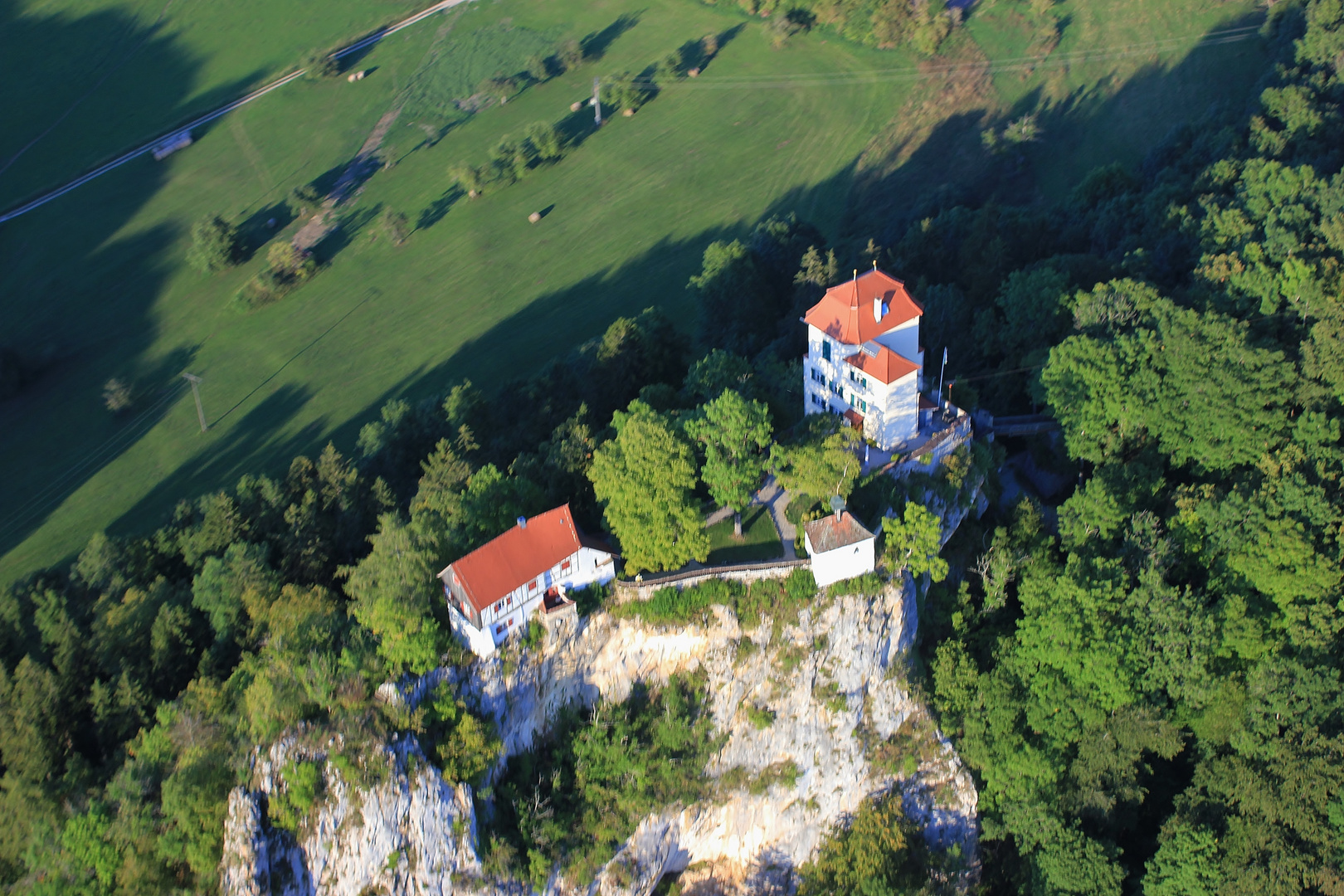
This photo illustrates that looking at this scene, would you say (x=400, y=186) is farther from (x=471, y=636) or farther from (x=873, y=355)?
(x=471, y=636)

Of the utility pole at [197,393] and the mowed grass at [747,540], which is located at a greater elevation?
the mowed grass at [747,540]

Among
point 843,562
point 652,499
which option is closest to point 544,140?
point 652,499

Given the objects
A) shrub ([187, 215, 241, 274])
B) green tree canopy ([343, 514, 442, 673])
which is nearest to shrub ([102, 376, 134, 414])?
shrub ([187, 215, 241, 274])

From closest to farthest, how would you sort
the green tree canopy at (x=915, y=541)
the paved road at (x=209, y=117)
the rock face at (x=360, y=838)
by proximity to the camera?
the rock face at (x=360, y=838)
the green tree canopy at (x=915, y=541)
the paved road at (x=209, y=117)

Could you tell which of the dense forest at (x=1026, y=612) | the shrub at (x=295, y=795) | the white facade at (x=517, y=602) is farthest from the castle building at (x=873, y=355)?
the shrub at (x=295, y=795)

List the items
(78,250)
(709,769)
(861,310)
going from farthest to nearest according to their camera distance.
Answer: (78,250) → (861,310) → (709,769)

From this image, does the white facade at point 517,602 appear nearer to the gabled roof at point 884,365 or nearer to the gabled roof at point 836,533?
the gabled roof at point 836,533

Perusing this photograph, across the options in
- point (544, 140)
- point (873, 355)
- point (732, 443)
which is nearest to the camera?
point (732, 443)
